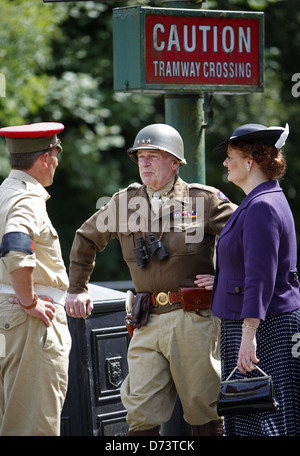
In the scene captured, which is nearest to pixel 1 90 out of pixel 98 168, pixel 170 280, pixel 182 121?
pixel 98 168

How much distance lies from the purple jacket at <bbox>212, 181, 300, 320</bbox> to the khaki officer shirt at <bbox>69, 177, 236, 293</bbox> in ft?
1.16

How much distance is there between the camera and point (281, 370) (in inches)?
162

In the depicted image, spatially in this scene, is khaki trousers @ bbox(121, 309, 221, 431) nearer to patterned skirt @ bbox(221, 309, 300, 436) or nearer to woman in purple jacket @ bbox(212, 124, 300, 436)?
woman in purple jacket @ bbox(212, 124, 300, 436)

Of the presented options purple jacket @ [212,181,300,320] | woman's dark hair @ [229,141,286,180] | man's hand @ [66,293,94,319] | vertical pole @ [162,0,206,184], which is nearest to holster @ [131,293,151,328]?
man's hand @ [66,293,94,319]

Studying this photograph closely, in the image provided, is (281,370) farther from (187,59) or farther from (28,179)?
(187,59)

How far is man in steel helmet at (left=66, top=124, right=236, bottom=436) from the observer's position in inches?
181

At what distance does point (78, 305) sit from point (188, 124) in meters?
1.28

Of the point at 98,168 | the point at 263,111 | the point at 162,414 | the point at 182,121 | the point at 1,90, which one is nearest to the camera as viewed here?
the point at 162,414

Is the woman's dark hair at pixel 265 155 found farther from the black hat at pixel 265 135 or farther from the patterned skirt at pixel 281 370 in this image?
the patterned skirt at pixel 281 370

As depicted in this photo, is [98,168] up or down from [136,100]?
down

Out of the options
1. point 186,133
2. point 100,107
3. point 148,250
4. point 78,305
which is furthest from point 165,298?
point 100,107

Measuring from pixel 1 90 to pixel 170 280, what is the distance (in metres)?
6.84

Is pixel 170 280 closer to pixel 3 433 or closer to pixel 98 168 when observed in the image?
pixel 3 433

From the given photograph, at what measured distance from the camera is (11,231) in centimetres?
407
